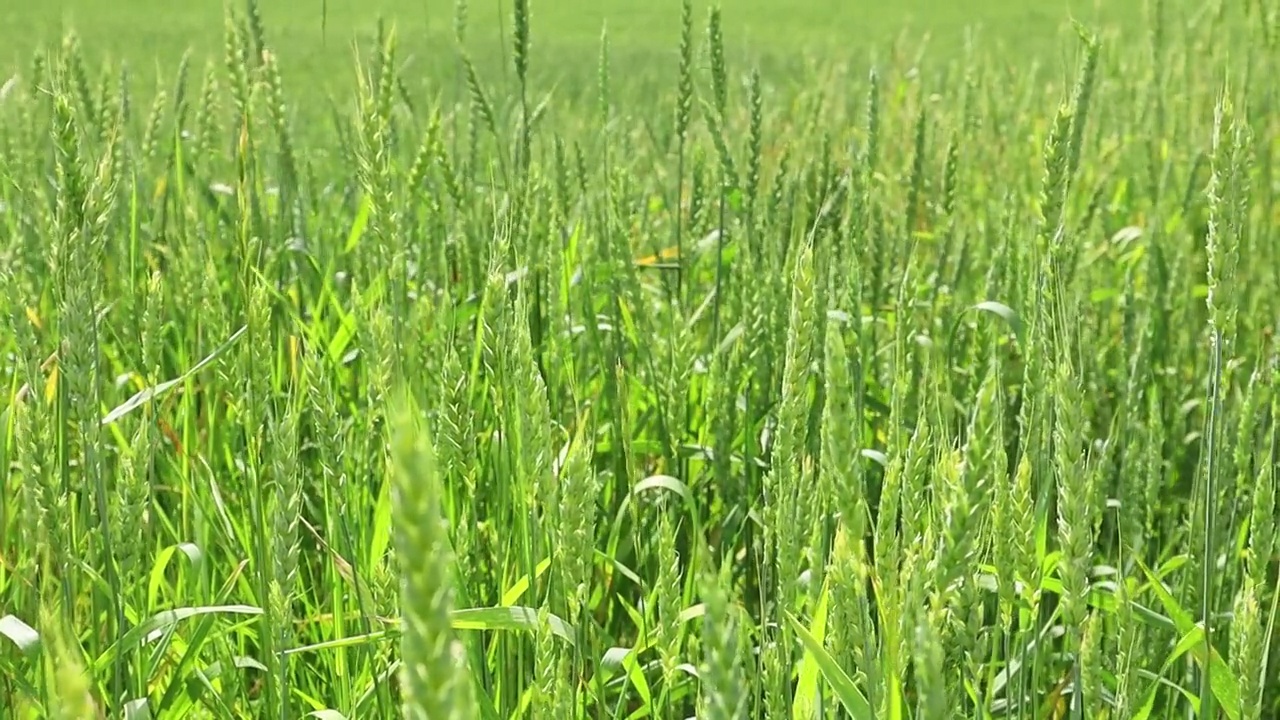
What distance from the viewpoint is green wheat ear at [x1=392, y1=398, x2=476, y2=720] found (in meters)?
0.33

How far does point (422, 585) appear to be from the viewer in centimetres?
34

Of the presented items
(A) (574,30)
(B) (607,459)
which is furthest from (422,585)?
(A) (574,30)

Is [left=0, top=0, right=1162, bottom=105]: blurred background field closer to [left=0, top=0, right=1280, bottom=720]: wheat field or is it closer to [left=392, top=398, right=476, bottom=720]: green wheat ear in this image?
[left=0, top=0, right=1280, bottom=720]: wheat field

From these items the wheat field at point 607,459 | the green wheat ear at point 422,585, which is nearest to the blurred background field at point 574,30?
the wheat field at point 607,459

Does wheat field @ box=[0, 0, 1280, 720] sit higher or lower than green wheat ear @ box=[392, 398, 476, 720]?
lower

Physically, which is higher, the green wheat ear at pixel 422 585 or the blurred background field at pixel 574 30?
the green wheat ear at pixel 422 585

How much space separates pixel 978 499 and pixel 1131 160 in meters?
3.49

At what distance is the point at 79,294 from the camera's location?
2.86ft

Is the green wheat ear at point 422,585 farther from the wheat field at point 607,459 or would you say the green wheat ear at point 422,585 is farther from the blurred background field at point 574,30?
the blurred background field at point 574,30

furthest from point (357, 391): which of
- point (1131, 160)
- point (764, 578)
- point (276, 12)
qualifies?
point (276, 12)

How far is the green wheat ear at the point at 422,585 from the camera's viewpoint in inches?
13.1

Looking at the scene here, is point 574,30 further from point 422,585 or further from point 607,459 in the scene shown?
point 422,585

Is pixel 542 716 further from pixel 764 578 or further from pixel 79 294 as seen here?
pixel 79 294

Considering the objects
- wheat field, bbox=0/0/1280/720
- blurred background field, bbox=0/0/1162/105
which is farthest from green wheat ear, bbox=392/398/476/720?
blurred background field, bbox=0/0/1162/105
